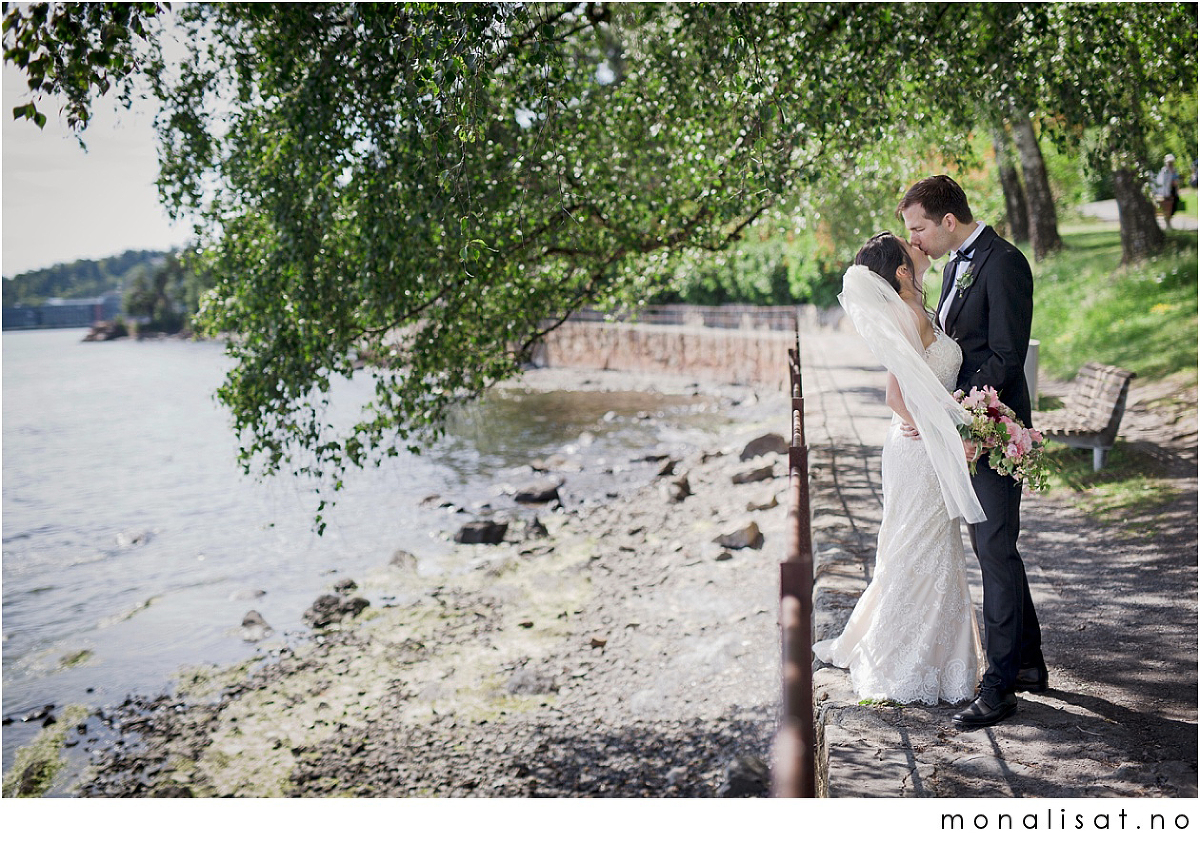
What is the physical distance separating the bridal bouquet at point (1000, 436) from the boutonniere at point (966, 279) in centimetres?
44

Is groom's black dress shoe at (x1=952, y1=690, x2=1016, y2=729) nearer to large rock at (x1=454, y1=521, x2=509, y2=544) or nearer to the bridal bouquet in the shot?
the bridal bouquet

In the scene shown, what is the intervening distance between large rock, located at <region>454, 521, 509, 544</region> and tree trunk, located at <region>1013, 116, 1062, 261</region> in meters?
12.6

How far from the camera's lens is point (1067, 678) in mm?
4391

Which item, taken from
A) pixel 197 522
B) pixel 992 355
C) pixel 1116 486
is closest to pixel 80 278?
pixel 197 522

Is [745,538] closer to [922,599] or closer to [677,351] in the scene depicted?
[922,599]

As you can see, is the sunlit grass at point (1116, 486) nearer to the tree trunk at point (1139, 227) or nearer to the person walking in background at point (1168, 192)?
the tree trunk at point (1139, 227)

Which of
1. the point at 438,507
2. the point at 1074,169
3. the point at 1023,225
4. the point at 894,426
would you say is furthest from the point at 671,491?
the point at 1074,169

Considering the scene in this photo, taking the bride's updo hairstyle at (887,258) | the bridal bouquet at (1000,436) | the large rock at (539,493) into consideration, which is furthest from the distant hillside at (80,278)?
the bridal bouquet at (1000,436)

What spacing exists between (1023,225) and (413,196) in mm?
22553

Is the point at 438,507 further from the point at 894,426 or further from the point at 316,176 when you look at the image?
the point at 894,426

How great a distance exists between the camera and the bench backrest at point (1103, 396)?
323 inches

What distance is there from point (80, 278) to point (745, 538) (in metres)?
44.6

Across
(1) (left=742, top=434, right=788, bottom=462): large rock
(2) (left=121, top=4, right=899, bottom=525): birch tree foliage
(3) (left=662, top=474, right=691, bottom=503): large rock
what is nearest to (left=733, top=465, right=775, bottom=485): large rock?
(3) (left=662, top=474, right=691, bottom=503): large rock

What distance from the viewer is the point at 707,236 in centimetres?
836
